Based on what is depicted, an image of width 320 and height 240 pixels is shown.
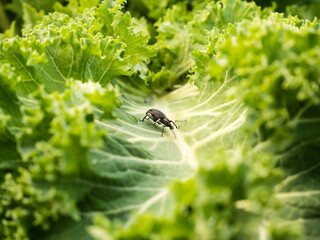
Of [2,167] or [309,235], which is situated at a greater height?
[2,167]

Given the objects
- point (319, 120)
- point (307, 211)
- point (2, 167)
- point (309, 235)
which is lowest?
point (309, 235)

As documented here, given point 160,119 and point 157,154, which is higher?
point 160,119

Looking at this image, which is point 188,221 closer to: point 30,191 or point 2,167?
point 30,191

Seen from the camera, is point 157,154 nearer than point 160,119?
Yes

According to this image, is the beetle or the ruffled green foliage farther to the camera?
the beetle

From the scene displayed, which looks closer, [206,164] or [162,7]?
[206,164]

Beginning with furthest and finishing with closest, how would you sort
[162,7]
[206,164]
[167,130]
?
[162,7]
[167,130]
[206,164]

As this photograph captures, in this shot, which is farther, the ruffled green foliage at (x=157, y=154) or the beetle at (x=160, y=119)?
the beetle at (x=160, y=119)

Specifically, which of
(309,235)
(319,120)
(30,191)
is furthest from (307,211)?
(30,191)
